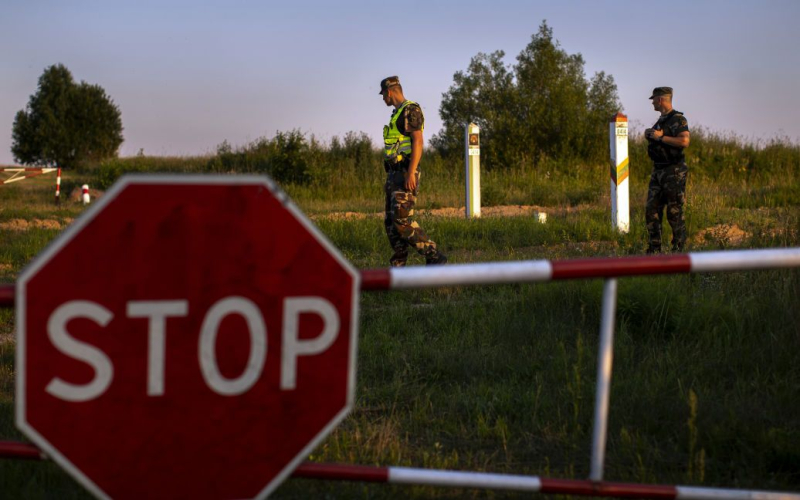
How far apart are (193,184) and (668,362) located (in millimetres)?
3069

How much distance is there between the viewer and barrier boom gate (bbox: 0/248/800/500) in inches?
90.2

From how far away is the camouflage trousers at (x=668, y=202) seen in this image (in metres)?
8.30

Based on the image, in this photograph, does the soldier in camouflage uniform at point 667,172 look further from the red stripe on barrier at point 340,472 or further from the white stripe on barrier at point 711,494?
the red stripe on barrier at point 340,472

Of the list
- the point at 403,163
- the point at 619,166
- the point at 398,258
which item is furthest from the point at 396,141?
the point at 619,166

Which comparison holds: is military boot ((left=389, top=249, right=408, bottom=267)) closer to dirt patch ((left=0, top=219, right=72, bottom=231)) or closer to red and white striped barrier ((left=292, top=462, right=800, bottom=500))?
red and white striped barrier ((left=292, top=462, right=800, bottom=500))

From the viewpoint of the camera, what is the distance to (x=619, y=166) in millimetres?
10141

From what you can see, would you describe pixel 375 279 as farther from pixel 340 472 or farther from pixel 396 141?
pixel 396 141

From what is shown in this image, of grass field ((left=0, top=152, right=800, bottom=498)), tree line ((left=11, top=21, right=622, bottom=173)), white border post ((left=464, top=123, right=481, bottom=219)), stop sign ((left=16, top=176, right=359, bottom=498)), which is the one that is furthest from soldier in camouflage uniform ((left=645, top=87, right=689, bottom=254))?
tree line ((left=11, top=21, right=622, bottom=173))

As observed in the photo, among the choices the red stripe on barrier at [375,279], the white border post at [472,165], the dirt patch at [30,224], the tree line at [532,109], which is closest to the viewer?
the red stripe on barrier at [375,279]

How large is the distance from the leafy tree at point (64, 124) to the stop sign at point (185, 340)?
55.0 meters

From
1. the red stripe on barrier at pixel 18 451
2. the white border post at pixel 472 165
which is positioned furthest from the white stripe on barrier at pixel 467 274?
the white border post at pixel 472 165

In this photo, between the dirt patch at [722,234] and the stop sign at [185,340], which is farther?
the dirt patch at [722,234]

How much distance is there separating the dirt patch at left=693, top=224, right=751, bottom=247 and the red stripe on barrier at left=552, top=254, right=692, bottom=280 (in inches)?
249

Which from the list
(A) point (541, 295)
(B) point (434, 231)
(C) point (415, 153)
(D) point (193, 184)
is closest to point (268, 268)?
(D) point (193, 184)
